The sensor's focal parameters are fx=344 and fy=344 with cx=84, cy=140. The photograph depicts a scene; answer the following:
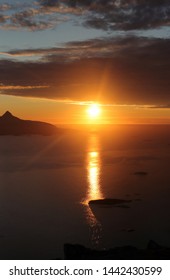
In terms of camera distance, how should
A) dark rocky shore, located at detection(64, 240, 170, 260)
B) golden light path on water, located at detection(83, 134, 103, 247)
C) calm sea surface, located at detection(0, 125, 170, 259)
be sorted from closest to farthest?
1. dark rocky shore, located at detection(64, 240, 170, 260)
2. calm sea surface, located at detection(0, 125, 170, 259)
3. golden light path on water, located at detection(83, 134, 103, 247)

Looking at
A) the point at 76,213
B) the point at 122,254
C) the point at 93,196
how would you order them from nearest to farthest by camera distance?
the point at 122,254 < the point at 76,213 < the point at 93,196

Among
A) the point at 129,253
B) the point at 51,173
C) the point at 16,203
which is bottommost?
the point at 129,253

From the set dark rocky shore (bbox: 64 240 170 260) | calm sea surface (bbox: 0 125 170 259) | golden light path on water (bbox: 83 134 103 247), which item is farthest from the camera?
golden light path on water (bbox: 83 134 103 247)

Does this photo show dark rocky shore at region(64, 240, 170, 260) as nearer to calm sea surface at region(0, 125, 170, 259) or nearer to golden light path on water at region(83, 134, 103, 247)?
calm sea surface at region(0, 125, 170, 259)

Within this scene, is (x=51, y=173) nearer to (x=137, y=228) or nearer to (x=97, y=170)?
(x=97, y=170)

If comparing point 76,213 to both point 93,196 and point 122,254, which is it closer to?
point 93,196

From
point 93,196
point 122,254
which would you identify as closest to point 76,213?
point 93,196

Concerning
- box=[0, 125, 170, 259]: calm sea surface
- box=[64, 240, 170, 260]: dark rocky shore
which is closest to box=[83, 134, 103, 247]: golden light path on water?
box=[0, 125, 170, 259]: calm sea surface

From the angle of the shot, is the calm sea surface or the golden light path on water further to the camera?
the golden light path on water

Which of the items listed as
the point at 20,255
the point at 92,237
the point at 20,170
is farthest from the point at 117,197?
the point at 20,170

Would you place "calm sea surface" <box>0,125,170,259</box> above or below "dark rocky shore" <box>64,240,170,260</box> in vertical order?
above
